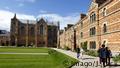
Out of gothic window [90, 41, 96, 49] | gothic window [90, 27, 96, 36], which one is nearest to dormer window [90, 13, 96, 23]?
gothic window [90, 27, 96, 36]

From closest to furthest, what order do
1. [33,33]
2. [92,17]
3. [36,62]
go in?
[36,62] < [92,17] < [33,33]

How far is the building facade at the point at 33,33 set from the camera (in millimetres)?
119500

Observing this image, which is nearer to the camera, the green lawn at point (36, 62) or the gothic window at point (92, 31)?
the green lawn at point (36, 62)

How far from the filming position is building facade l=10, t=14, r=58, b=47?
11950cm

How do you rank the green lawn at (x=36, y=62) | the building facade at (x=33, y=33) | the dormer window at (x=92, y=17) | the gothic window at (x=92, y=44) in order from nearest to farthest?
the green lawn at (x=36, y=62)
the gothic window at (x=92, y=44)
the dormer window at (x=92, y=17)
the building facade at (x=33, y=33)

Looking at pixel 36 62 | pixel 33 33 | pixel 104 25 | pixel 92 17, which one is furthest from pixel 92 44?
pixel 33 33

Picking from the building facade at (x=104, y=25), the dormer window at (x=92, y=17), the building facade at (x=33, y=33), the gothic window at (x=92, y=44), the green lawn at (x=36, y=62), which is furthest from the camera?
the building facade at (x=33, y=33)

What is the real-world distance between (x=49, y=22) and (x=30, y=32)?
1263 cm

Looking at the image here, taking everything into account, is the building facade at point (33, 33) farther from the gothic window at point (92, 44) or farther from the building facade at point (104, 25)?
the gothic window at point (92, 44)

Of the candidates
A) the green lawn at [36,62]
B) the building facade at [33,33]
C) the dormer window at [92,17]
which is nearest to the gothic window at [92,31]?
the dormer window at [92,17]

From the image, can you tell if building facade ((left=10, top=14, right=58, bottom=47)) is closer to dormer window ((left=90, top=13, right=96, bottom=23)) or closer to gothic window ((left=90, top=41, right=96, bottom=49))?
gothic window ((left=90, top=41, right=96, bottom=49))

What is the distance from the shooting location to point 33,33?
12294 cm

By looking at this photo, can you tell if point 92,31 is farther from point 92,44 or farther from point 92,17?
point 92,17

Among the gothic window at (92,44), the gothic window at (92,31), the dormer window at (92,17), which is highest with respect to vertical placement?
the dormer window at (92,17)
